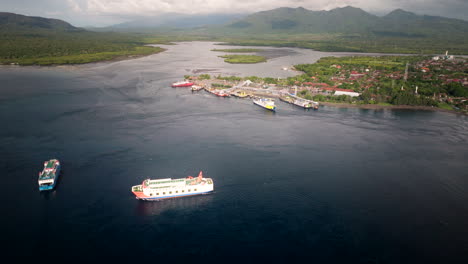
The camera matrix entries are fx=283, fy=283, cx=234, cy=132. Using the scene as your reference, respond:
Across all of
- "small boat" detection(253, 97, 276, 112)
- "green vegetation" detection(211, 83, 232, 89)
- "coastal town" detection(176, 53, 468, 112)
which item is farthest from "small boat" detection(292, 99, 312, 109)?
"green vegetation" detection(211, 83, 232, 89)

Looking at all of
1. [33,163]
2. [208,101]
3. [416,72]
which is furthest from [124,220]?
[416,72]

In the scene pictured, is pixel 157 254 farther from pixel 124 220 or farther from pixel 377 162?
pixel 377 162

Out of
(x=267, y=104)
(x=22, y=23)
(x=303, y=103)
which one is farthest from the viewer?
(x=22, y=23)

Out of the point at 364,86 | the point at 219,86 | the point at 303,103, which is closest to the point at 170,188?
the point at 303,103

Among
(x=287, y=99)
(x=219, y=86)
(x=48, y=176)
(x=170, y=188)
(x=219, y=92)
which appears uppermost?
(x=219, y=86)

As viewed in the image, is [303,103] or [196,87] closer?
[303,103]

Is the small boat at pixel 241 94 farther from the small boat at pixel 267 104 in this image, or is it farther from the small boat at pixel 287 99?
the small boat at pixel 287 99

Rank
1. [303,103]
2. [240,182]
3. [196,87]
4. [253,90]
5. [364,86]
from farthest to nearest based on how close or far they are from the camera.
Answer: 1. [196,87]
2. [364,86]
3. [253,90]
4. [303,103]
5. [240,182]

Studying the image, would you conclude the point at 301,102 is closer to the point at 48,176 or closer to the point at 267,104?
the point at 267,104
